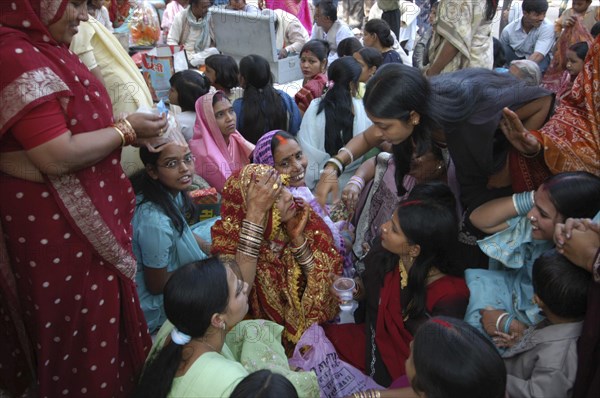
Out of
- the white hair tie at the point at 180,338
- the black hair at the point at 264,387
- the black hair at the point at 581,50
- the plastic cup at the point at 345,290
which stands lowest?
the plastic cup at the point at 345,290

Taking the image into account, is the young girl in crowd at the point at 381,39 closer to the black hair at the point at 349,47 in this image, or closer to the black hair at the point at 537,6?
the black hair at the point at 349,47

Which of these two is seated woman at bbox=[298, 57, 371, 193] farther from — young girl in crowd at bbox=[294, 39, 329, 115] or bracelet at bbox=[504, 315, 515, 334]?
bracelet at bbox=[504, 315, 515, 334]

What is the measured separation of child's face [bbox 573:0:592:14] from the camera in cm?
516

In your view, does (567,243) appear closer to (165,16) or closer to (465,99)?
(465,99)

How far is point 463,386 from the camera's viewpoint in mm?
1326

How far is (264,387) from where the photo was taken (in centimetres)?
129

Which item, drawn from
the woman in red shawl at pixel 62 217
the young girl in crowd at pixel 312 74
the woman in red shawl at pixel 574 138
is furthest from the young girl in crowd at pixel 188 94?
the woman in red shawl at pixel 574 138

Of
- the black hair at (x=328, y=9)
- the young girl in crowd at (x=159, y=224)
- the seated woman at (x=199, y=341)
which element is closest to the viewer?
the seated woman at (x=199, y=341)

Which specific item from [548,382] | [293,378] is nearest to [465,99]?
[548,382]

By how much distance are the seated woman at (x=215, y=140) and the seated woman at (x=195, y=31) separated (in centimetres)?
245

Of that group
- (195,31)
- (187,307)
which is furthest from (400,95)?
(195,31)

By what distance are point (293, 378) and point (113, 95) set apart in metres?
1.51

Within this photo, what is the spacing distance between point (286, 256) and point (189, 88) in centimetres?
181

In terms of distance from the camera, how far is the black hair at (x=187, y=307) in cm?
148
